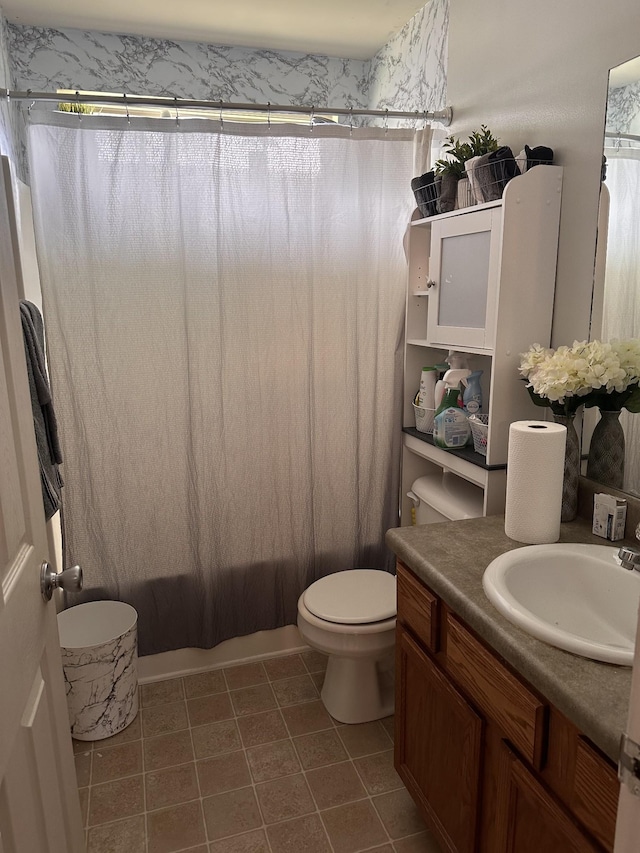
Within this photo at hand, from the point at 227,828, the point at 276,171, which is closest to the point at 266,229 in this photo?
the point at 276,171

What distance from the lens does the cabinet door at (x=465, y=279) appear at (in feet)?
5.85

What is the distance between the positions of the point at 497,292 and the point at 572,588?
0.84 metres

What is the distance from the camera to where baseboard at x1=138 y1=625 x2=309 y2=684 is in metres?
2.39

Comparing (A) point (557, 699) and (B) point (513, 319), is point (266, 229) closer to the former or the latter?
(B) point (513, 319)

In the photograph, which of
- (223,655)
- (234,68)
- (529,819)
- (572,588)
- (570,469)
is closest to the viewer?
(529,819)

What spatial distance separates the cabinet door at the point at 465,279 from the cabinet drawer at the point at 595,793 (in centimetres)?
115

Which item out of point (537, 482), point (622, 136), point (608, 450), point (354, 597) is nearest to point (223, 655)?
point (354, 597)

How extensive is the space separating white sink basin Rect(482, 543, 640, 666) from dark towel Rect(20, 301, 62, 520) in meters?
1.27

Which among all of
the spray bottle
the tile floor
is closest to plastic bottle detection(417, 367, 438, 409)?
the spray bottle

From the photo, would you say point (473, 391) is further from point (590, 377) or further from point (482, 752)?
point (482, 752)

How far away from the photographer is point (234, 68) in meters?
2.64

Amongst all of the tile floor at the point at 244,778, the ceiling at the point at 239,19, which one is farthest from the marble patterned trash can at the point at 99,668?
the ceiling at the point at 239,19

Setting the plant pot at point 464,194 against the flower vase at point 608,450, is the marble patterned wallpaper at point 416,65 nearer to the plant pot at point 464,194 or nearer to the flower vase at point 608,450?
the plant pot at point 464,194

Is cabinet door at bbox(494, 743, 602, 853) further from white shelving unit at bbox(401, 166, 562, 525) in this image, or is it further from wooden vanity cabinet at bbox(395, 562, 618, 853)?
white shelving unit at bbox(401, 166, 562, 525)
